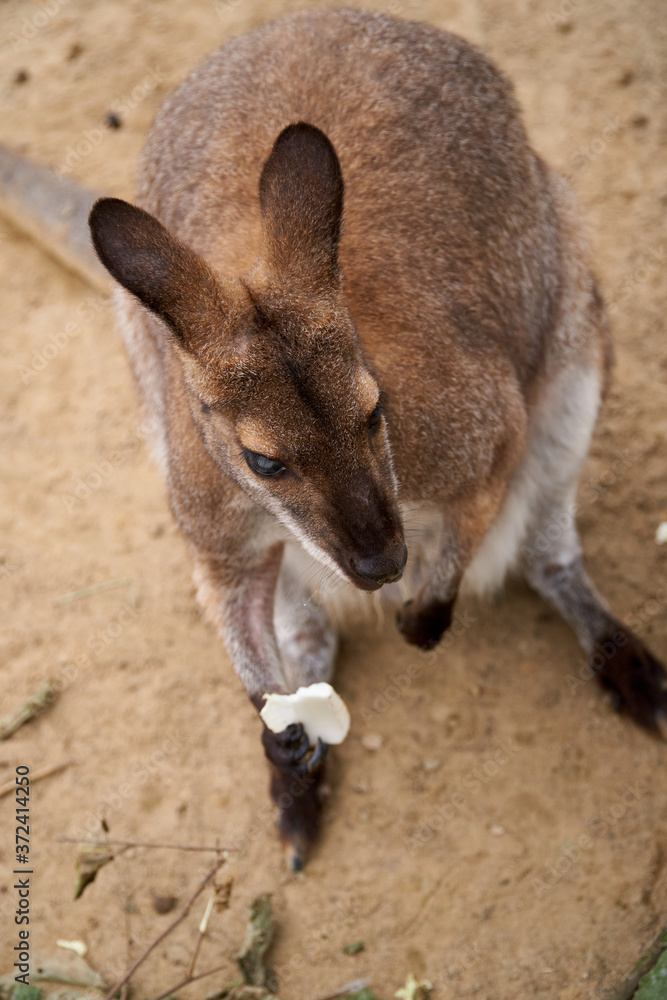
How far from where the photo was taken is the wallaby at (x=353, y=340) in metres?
2.04

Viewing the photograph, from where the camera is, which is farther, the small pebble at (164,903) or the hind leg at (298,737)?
the small pebble at (164,903)

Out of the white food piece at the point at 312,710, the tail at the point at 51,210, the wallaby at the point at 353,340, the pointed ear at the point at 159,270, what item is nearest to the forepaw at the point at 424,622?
the wallaby at the point at 353,340

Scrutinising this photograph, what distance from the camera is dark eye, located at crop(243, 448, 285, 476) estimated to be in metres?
2.06

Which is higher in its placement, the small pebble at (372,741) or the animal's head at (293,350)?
the animal's head at (293,350)

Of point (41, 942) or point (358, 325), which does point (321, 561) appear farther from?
point (41, 942)

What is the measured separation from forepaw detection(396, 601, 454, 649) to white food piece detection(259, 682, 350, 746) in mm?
434

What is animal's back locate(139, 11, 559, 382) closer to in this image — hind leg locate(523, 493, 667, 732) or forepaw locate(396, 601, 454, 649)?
hind leg locate(523, 493, 667, 732)

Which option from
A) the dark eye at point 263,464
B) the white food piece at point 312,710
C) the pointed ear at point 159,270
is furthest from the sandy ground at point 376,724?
the pointed ear at point 159,270

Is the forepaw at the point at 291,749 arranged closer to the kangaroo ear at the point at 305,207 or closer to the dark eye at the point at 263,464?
the dark eye at the point at 263,464
